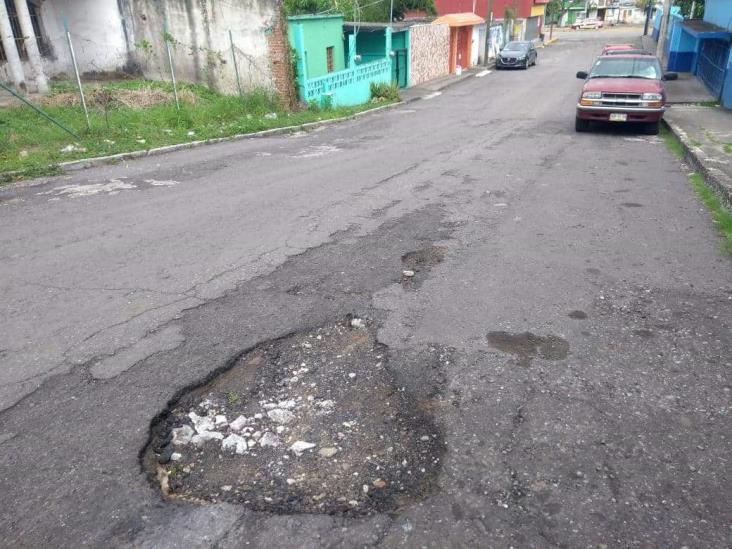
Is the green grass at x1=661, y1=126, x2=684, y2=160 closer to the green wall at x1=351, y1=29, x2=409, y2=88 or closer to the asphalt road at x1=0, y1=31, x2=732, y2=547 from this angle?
the asphalt road at x1=0, y1=31, x2=732, y2=547

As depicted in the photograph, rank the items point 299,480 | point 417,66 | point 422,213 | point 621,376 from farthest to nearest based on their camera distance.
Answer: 1. point 417,66
2. point 422,213
3. point 621,376
4. point 299,480

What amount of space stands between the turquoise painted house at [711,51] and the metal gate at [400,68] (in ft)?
37.1

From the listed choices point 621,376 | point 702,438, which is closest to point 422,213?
point 621,376

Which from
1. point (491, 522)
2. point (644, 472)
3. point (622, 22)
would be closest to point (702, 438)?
point (644, 472)

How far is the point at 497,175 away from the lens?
9.90 metres

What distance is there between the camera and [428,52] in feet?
93.6

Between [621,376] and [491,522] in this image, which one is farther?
[621,376]

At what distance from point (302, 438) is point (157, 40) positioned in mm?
19888

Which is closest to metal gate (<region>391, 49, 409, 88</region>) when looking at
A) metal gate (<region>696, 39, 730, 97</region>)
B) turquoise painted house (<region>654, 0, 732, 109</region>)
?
turquoise painted house (<region>654, 0, 732, 109</region>)

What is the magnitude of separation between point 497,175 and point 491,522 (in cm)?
783

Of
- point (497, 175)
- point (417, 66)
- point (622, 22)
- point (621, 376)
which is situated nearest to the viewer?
point (621, 376)

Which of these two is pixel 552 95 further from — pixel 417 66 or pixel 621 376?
pixel 621 376

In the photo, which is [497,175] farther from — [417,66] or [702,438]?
[417,66]

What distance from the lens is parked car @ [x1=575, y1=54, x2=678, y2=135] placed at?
1306 cm
